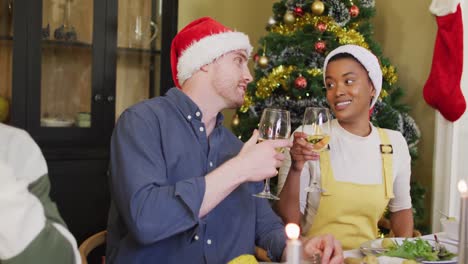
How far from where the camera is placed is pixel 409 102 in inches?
118

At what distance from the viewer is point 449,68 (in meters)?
2.51

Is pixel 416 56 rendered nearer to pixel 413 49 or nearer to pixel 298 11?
pixel 413 49

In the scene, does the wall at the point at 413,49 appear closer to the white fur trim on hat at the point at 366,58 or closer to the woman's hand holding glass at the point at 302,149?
the white fur trim on hat at the point at 366,58

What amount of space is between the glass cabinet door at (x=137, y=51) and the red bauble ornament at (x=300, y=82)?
0.79 metres

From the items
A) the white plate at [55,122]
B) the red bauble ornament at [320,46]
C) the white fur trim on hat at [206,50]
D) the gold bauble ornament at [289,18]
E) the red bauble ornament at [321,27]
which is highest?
the gold bauble ornament at [289,18]

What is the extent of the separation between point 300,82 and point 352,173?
2.77 ft

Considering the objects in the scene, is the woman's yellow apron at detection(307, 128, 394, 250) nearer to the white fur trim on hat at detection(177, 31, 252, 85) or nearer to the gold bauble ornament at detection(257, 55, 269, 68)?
the white fur trim on hat at detection(177, 31, 252, 85)

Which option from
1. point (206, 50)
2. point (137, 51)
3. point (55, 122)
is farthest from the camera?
point (137, 51)

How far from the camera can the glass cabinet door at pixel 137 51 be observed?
281 centimetres

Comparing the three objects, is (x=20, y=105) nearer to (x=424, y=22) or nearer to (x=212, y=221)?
(x=212, y=221)

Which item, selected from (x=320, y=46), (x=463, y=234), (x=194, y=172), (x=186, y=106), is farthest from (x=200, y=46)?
(x=320, y=46)

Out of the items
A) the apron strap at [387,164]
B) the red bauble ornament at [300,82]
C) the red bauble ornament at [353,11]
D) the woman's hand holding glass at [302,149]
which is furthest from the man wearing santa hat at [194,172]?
the red bauble ornament at [353,11]

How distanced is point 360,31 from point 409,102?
513 millimetres

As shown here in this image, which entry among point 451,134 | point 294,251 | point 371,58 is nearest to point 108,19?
point 371,58
